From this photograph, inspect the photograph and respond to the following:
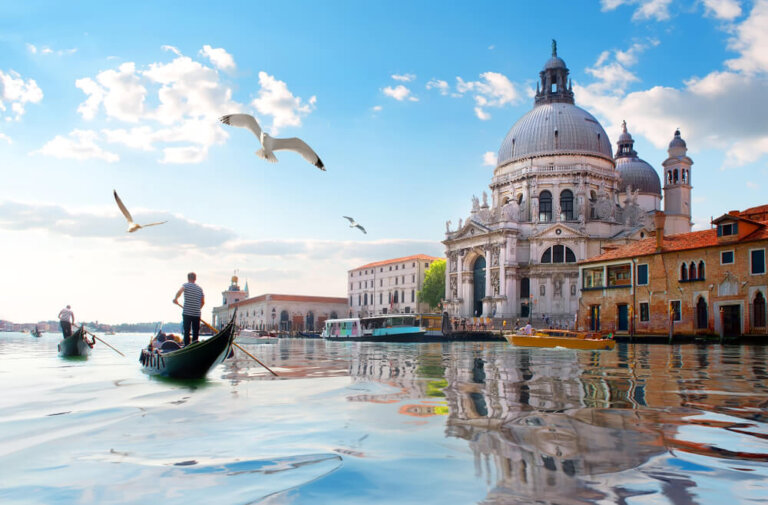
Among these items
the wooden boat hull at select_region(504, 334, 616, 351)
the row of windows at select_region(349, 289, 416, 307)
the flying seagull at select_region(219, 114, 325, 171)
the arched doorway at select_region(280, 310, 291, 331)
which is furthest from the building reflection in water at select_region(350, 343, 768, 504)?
the arched doorway at select_region(280, 310, 291, 331)

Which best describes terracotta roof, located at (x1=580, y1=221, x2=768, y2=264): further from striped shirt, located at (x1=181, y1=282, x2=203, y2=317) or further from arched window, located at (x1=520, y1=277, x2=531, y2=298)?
striped shirt, located at (x1=181, y1=282, x2=203, y2=317)

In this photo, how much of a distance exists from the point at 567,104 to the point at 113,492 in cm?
6115

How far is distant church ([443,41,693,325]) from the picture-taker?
49719 mm

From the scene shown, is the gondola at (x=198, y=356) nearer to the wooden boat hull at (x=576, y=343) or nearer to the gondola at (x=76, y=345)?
the gondola at (x=76, y=345)

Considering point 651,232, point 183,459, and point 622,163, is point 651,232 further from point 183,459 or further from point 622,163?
point 183,459

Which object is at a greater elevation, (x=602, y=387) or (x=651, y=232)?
(x=651, y=232)

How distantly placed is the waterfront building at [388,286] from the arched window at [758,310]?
4582cm

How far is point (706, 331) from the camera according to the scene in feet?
93.7

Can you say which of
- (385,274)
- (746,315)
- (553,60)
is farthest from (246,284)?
(746,315)

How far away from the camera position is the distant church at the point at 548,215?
163 ft

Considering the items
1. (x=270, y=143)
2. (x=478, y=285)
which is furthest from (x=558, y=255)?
(x=270, y=143)

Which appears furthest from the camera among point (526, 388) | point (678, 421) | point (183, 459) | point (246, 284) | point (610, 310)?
point (246, 284)

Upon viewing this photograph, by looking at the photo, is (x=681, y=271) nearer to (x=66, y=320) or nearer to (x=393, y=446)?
(x=66, y=320)

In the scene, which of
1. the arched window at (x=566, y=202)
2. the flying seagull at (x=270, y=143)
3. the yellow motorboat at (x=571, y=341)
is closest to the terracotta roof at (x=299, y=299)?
the arched window at (x=566, y=202)
